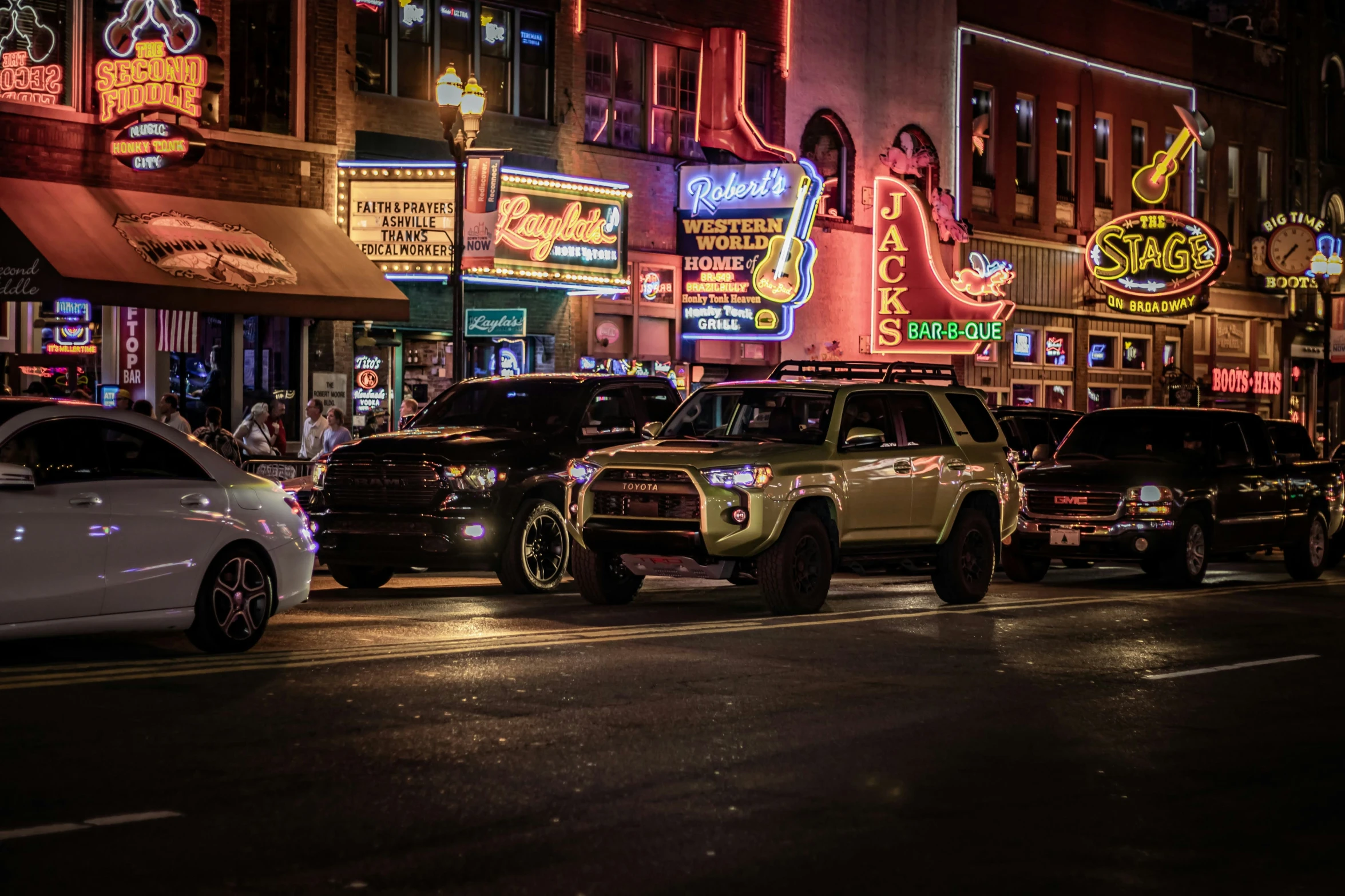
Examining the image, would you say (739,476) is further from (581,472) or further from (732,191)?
(732,191)

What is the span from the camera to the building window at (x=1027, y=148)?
42.3 m

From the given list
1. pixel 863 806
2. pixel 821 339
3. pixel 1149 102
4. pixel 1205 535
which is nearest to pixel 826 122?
pixel 821 339

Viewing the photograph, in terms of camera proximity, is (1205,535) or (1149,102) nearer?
(1205,535)

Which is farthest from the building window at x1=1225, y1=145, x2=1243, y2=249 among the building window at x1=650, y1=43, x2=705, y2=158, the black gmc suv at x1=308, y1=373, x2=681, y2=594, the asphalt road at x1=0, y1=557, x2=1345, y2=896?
the asphalt road at x1=0, y1=557, x2=1345, y2=896

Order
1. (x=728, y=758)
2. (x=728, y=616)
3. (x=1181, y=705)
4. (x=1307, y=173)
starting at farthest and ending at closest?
1. (x=1307, y=173)
2. (x=728, y=616)
3. (x=1181, y=705)
4. (x=728, y=758)

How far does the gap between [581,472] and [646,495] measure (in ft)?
2.45

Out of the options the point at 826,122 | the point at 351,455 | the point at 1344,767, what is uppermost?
the point at 826,122

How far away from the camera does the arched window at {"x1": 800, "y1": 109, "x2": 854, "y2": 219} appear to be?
1423 inches

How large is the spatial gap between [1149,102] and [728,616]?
3378cm

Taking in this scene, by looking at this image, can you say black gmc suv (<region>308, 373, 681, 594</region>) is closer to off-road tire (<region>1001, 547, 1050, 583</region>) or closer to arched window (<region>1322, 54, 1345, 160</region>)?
off-road tire (<region>1001, 547, 1050, 583</region>)

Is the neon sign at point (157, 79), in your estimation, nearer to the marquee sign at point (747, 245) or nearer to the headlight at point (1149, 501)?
the marquee sign at point (747, 245)

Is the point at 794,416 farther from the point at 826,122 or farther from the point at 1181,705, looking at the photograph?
the point at 826,122

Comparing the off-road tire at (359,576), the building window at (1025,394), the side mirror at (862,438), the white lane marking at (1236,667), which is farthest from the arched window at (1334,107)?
the white lane marking at (1236,667)

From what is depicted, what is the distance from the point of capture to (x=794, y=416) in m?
16.0
